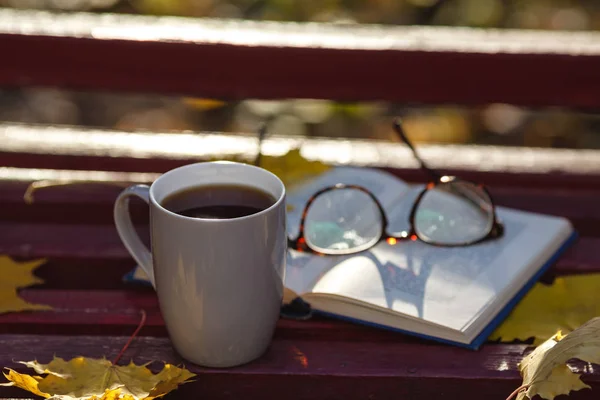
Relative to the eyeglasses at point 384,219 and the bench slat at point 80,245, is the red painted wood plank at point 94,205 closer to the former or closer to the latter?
the bench slat at point 80,245

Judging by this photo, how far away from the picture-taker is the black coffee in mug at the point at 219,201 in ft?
3.29

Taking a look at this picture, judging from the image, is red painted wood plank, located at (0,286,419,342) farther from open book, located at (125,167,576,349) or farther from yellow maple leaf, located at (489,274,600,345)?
yellow maple leaf, located at (489,274,600,345)

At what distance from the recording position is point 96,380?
944 millimetres

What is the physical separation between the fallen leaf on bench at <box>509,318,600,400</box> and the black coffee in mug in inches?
13.5

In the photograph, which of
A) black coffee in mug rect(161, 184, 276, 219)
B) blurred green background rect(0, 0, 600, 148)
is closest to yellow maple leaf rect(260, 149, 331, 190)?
black coffee in mug rect(161, 184, 276, 219)

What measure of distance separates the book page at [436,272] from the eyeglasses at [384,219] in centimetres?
2

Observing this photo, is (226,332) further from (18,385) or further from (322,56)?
(322,56)

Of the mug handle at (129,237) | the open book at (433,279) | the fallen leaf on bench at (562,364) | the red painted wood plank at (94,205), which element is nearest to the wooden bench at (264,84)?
the red painted wood plank at (94,205)

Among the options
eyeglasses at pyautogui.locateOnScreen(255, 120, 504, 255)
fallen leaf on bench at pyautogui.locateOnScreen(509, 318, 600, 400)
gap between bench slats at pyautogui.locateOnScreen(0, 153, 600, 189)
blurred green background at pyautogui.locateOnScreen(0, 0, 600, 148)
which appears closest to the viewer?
fallen leaf on bench at pyautogui.locateOnScreen(509, 318, 600, 400)

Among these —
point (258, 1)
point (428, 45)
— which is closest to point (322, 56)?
point (428, 45)

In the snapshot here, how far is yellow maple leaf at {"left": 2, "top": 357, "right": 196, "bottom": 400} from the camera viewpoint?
904 mm

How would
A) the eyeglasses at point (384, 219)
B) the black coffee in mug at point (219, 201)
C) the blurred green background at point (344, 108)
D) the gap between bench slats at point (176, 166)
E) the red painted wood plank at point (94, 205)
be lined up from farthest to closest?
the blurred green background at point (344, 108)
the gap between bench slats at point (176, 166)
the red painted wood plank at point (94, 205)
the eyeglasses at point (384, 219)
the black coffee in mug at point (219, 201)

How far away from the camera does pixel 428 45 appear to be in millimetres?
1509

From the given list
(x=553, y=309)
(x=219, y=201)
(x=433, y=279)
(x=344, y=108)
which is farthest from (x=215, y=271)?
(x=344, y=108)
